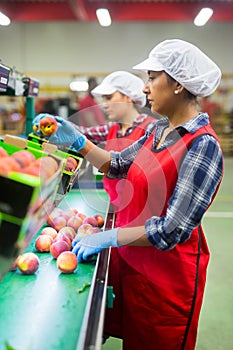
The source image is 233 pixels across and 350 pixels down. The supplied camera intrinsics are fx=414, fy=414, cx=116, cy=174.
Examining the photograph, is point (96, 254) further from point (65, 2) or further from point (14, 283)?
point (65, 2)

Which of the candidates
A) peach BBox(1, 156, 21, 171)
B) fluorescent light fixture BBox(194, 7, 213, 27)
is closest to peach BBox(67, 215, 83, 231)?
peach BBox(1, 156, 21, 171)

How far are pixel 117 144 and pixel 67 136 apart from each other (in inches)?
38.5

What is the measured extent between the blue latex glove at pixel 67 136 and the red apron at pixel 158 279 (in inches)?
13.8

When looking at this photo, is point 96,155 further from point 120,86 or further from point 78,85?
point 78,85

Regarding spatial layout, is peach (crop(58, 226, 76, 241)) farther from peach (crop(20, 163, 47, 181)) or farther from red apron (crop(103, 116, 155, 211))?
peach (crop(20, 163, 47, 181))

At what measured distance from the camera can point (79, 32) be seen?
1212 centimetres

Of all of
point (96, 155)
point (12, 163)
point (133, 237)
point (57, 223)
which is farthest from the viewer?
point (96, 155)

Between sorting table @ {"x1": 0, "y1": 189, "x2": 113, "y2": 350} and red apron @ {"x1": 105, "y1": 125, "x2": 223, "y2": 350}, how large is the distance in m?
0.22

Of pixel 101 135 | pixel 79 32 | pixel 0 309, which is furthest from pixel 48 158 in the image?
pixel 79 32

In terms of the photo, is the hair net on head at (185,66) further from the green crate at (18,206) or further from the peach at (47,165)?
the green crate at (18,206)

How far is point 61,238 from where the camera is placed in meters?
1.82

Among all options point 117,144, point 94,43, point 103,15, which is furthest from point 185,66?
point 94,43

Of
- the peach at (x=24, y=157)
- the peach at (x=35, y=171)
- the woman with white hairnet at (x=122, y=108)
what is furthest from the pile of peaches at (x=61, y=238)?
the woman with white hairnet at (x=122, y=108)

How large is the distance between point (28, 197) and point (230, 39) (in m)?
12.6
